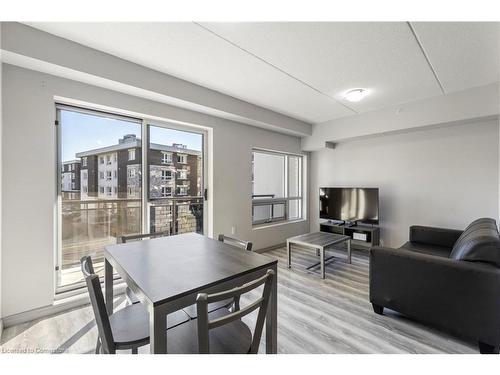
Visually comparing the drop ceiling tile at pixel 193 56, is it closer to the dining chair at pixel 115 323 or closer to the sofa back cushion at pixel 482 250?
the dining chair at pixel 115 323

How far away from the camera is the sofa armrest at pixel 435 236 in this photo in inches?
116

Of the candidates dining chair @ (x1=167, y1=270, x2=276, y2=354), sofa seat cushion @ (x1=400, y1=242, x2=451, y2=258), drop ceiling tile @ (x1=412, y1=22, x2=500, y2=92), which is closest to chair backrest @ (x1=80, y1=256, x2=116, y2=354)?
dining chair @ (x1=167, y1=270, x2=276, y2=354)

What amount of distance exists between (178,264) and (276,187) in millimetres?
3633

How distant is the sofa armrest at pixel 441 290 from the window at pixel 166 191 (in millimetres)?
2514

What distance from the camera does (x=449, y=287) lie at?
5.78 feet

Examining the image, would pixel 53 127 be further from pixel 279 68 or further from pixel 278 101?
pixel 278 101

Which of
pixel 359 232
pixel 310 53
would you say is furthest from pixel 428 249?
pixel 310 53

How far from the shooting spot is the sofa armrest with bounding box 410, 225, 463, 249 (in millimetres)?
2959

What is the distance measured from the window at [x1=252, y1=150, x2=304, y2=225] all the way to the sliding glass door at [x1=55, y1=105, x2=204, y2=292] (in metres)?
1.35

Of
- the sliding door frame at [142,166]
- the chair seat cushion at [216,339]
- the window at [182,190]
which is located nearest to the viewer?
the chair seat cushion at [216,339]

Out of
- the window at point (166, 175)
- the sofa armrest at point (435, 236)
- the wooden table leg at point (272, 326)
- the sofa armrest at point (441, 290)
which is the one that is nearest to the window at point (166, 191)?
the window at point (166, 175)

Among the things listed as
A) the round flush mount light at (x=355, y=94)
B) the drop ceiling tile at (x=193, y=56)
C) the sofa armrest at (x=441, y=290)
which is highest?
the drop ceiling tile at (x=193, y=56)

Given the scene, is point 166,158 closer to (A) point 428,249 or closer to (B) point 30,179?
(B) point 30,179
